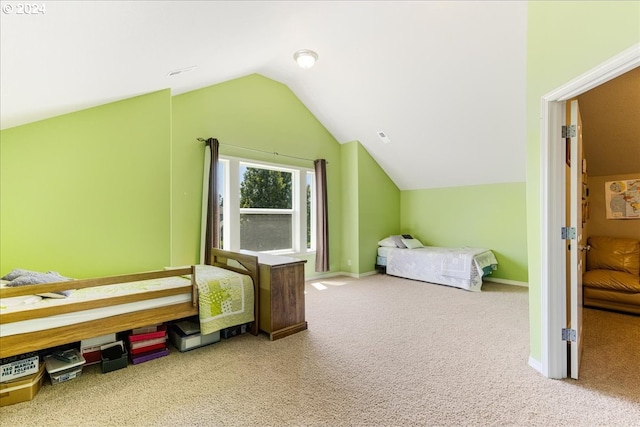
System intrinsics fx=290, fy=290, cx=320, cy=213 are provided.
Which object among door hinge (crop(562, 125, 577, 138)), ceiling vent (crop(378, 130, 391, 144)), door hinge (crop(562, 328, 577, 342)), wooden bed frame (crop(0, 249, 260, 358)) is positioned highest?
ceiling vent (crop(378, 130, 391, 144))

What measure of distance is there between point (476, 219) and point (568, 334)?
341 centimetres

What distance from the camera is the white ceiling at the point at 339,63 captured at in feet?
5.28

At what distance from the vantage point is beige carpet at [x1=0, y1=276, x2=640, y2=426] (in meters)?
1.64

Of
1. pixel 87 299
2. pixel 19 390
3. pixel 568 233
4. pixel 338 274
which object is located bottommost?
pixel 338 274

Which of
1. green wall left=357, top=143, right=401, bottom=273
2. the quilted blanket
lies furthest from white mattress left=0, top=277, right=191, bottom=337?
green wall left=357, top=143, right=401, bottom=273

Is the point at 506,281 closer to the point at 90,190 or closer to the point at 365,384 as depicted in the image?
the point at 365,384

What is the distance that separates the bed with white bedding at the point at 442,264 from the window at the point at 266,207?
1.59 m

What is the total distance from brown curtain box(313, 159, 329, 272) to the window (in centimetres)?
17

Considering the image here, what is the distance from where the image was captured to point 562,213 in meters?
1.97

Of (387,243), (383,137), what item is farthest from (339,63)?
(387,243)

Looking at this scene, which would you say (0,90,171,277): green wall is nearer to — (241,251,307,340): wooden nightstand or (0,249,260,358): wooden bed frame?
(0,249,260,358): wooden bed frame

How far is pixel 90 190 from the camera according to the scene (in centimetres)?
276

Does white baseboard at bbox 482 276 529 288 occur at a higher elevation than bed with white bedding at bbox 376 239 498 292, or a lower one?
lower

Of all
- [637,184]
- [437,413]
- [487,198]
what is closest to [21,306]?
[437,413]
